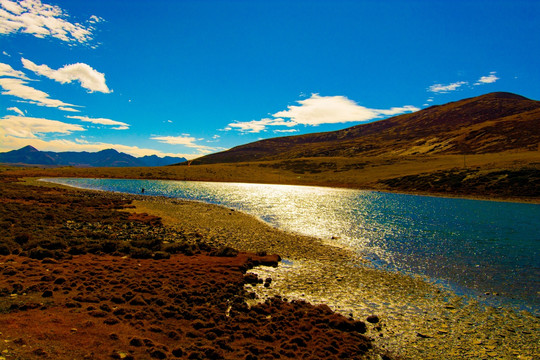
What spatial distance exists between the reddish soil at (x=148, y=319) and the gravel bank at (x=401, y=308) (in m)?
1.88

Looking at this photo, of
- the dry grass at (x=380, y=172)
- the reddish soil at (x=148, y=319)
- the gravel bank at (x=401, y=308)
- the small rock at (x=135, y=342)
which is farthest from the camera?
the dry grass at (x=380, y=172)

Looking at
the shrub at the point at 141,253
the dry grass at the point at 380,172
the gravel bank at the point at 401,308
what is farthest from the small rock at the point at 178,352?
the dry grass at the point at 380,172

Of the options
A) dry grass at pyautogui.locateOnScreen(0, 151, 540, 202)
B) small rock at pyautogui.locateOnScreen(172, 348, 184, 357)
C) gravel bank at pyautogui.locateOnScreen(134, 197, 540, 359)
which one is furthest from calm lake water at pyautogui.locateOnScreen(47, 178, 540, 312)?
Answer: dry grass at pyautogui.locateOnScreen(0, 151, 540, 202)

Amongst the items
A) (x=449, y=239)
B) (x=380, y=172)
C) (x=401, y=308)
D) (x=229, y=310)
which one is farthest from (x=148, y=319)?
(x=380, y=172)

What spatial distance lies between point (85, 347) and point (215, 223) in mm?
31520

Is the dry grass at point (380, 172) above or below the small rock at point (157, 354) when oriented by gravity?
above

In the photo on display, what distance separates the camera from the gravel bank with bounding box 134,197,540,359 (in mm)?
13258

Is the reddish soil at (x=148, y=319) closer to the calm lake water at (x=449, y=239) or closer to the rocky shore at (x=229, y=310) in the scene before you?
the rocky shore at (x=229, y=310)

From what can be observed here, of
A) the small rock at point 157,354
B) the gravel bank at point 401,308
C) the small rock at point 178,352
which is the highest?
the small rock at point 157,354

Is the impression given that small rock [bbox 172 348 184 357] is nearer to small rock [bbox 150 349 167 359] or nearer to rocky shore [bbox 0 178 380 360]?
rocky shore [bbox 0 178 380 360]

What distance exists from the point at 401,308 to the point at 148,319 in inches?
571

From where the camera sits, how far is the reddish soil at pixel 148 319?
1114cm

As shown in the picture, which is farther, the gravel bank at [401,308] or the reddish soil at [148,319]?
the gravel bank at [401,308]

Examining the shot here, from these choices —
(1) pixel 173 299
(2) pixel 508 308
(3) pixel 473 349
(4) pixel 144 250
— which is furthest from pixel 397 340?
(4) pixel 144 250
